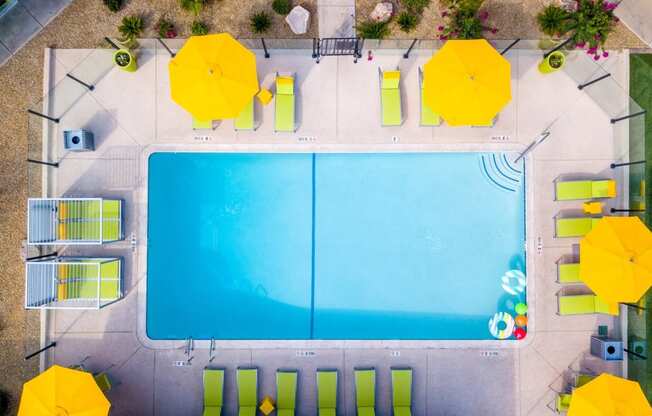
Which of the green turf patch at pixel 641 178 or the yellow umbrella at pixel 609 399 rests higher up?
the green turf patch at pixel 641 178

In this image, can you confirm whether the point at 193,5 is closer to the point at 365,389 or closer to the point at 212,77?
the point at 212,77

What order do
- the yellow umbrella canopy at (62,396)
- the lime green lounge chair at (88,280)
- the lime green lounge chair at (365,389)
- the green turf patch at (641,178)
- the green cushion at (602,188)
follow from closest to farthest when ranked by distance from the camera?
the yellow umbrella canopy at (62,396), the lime green lounge chair at (88,280), the green cushion at (602,188), the lime green lounge chair at (365,389), the green turf patch at (641,178)

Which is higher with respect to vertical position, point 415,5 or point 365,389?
point 415,5

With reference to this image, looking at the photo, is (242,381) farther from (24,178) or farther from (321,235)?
(24,178)

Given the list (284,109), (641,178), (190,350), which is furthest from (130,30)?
(641,178)

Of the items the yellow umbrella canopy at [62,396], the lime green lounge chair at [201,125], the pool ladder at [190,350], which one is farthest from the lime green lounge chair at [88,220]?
the pool ladder at [190,350]

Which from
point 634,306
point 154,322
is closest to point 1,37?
point 154,322

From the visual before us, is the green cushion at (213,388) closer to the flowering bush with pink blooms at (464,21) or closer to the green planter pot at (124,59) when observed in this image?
the green planter pot at (124,59)
